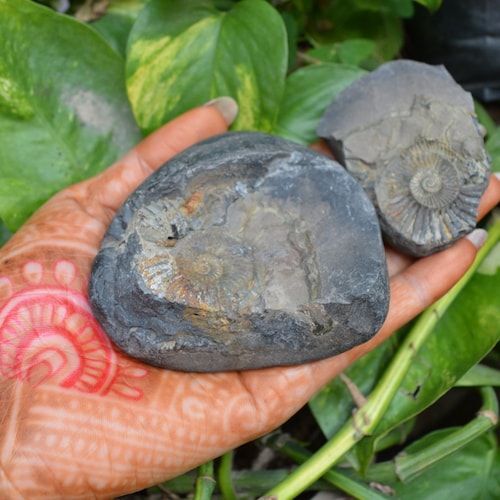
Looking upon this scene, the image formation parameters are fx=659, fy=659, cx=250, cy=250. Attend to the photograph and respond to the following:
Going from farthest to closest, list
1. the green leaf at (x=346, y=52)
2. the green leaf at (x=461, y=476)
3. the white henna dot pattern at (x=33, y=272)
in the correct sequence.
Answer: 1. the green leaf at (x=346, y=52)
2. the green leaf at (x=461, y=476)
3. the white henna dot pattern at (x=33, y=272)

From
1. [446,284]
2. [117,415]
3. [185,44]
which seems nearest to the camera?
[117,415]

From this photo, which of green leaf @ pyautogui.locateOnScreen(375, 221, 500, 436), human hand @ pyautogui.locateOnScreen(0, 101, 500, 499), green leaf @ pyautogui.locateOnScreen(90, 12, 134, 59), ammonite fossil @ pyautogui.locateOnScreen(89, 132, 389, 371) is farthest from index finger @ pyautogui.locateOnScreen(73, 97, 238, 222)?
green leaf @ pyautogui.locateOnScreen(375, 221, 500, 436)

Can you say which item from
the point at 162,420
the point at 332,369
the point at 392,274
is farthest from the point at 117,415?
the point at 392,274

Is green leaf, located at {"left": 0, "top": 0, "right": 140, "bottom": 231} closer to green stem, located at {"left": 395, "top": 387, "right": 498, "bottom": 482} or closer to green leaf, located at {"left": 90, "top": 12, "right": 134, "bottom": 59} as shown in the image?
green leaf, located at {"left": 90, "top": 12, "right": 134, "bottom": 59}

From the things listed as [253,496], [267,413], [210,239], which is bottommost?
[253,496]

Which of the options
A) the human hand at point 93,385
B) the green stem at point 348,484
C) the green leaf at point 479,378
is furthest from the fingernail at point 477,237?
the green stem at point 348,484

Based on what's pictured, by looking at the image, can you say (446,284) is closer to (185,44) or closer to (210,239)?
(210,239)

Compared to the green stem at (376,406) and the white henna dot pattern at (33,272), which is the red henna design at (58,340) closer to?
the white henna dot pattern at (33,272)
